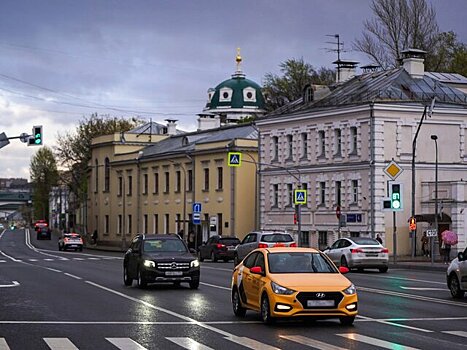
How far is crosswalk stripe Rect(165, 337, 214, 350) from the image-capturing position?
622 inches

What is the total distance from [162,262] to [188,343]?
1383 centimetres

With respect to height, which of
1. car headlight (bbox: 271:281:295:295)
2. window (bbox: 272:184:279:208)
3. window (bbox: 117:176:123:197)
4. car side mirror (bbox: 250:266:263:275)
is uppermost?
window (bbox: 117:176:123:197)

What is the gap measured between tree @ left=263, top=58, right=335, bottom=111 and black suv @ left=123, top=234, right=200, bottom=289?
69.8 metres

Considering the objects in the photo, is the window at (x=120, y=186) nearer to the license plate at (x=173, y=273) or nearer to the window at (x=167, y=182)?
the window at (x=167, y=182)

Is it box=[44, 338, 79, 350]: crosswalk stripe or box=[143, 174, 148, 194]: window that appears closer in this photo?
box=[44, 338, 79, 350]: crosswalk stripe

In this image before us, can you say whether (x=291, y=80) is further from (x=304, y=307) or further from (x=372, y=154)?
(x=304, y=307)

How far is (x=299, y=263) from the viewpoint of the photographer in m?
19.8

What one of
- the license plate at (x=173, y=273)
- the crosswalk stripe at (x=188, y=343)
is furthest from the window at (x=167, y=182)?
the crosswalk stripe at (x=188, y=343)

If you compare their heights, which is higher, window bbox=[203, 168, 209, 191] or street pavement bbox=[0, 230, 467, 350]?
window bbox=[203, 168, 209, 191]

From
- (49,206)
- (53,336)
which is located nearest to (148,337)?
(53,336)

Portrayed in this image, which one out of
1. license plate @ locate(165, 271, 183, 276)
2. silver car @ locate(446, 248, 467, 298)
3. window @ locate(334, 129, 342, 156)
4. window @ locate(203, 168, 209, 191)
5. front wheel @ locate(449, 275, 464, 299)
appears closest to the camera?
silver car @ locate(446, 248, 467, 298)

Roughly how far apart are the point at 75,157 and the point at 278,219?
4667cm

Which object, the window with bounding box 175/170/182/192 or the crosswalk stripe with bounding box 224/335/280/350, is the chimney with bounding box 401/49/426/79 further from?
the crosswalk stripe with bounding box 224/335/280/350

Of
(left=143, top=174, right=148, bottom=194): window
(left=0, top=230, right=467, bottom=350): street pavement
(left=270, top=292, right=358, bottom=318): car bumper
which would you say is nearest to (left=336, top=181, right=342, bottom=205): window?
(left=143, top=174, right=148, bottom=194): window
